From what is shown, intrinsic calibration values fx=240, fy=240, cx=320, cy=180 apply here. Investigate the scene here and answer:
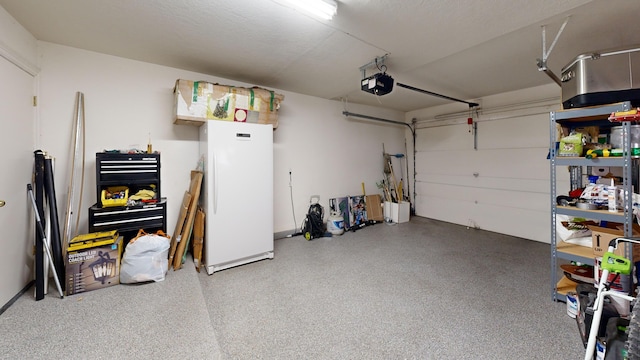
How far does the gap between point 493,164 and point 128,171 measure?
→ 5813 millimetres

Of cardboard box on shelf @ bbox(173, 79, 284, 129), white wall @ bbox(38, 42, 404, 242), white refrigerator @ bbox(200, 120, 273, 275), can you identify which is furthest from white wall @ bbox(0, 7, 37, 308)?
white refrigerator @ bbox(200, 120, 273, 275)

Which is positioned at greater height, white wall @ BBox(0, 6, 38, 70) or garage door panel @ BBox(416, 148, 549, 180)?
white wall @ BBox(0, 6, 38, 70)

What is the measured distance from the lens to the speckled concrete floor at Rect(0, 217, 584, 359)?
165 centimetres

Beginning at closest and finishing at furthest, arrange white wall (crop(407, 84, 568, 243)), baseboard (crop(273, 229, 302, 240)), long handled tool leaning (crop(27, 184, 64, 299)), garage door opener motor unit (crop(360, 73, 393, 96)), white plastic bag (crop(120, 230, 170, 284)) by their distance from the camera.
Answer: long handled tool leaning (crop(27, 184, 64, 299)) → white plastic bag (crop(120, 230, 170, 284)) → garage door opener motor unit (crop(360, 73, 393, 96)) → white wall (crop(407, 84, 568, 243)) → baseboard (crop(273, 229, 302, 240))

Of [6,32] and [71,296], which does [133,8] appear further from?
[71,296]

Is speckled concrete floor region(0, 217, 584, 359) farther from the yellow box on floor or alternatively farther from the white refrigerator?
the white refrigerator

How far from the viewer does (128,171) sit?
260 centimetres

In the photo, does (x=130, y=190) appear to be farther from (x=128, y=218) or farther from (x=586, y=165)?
(x=586, y=165)

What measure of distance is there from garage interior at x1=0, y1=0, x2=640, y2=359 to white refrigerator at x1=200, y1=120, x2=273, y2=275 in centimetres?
17

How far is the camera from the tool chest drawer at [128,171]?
97.6 inches

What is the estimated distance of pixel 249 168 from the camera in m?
3.07

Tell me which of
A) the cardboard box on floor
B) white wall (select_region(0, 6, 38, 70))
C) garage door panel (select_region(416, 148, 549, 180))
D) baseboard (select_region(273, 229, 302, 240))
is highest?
white wall (select_region(0, 6, 38, 70))

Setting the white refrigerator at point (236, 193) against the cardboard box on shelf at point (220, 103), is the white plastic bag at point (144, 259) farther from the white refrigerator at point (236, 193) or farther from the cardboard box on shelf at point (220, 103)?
the cardboard box on shelf at point (220, 103)

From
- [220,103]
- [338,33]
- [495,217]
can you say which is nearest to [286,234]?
[220,103]
